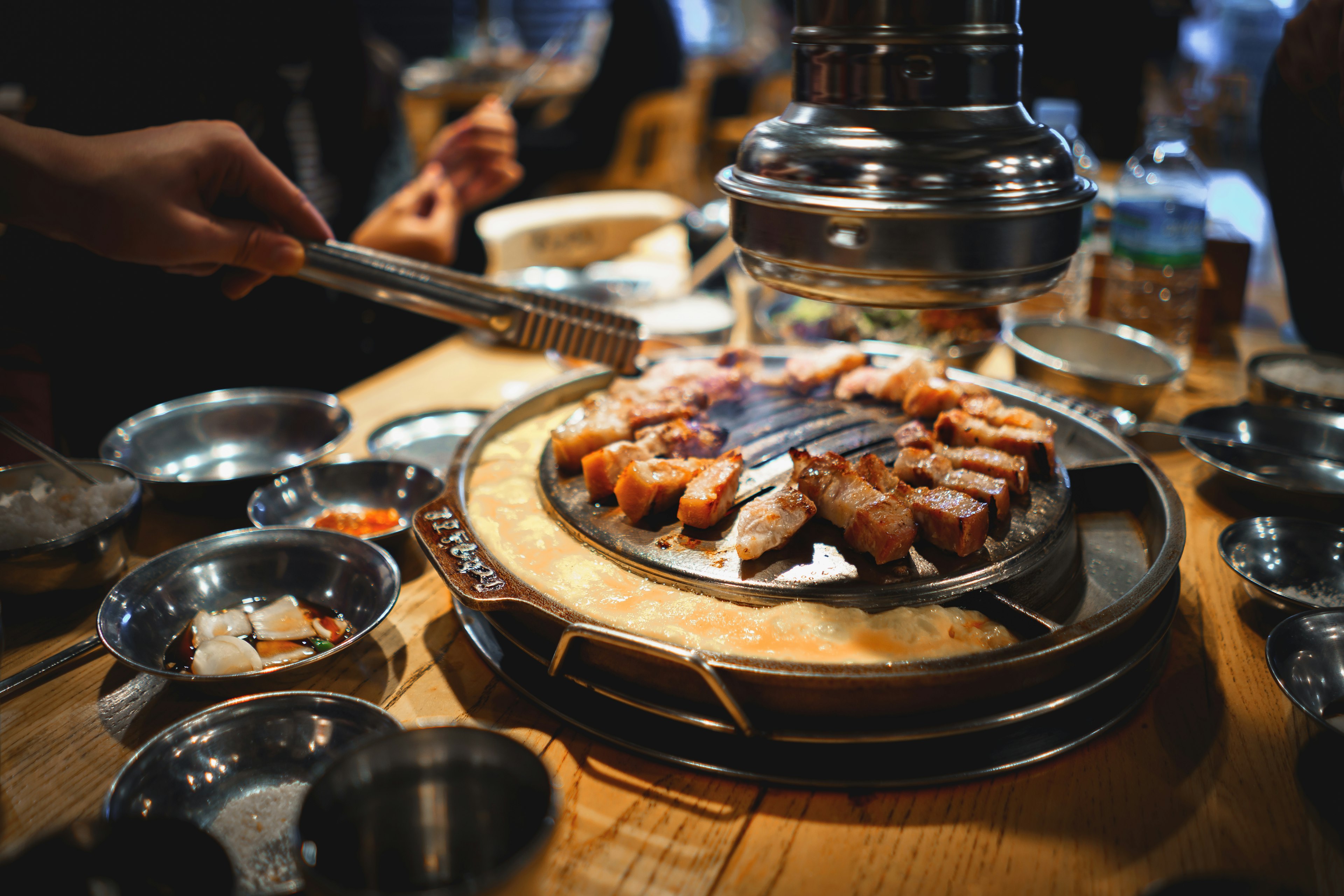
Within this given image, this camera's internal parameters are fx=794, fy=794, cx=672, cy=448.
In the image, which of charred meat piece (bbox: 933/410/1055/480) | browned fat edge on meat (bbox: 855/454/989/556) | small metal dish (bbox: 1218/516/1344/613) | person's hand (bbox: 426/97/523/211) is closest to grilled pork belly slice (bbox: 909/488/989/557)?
browned fat edge on meat (bbox: 855/454/989/556)

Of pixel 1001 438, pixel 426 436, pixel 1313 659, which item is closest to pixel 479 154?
pixel 426 436

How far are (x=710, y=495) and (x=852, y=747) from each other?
0.57 metres

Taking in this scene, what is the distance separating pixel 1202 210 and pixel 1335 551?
163 cm

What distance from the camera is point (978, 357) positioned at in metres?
2.89

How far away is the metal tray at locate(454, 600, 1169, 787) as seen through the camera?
4.22ft

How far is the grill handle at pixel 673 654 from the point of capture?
121 centimetres

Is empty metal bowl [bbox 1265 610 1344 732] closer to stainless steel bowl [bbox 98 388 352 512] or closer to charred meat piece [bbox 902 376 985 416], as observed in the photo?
charred meat piece [bbox 902 376 985 416]

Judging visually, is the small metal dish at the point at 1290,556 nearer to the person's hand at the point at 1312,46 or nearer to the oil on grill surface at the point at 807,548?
the oil on grill surface at the point at 807,548

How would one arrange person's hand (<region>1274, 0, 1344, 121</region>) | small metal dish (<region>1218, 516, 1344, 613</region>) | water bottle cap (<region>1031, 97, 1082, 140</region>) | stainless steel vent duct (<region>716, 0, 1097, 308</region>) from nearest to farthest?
stainless steel vent duct (<region>716, 0, 1097, 308</region>) < small metal dish (<region>1218, 516, 1344, 613</region>) < person's hand (<region>1274, 0, 1344, 121</region>) < water bottle cap (<region>1031, 97, 1082, 140</region>)

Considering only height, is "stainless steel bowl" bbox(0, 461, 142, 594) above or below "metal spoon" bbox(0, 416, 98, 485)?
below

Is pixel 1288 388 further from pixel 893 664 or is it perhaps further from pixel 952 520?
pixel 893 664

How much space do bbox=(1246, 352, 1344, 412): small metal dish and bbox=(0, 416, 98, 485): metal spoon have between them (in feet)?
10.8

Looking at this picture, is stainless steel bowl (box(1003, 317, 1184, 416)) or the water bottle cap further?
the water bottle cap

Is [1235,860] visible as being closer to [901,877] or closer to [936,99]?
[901,877]
